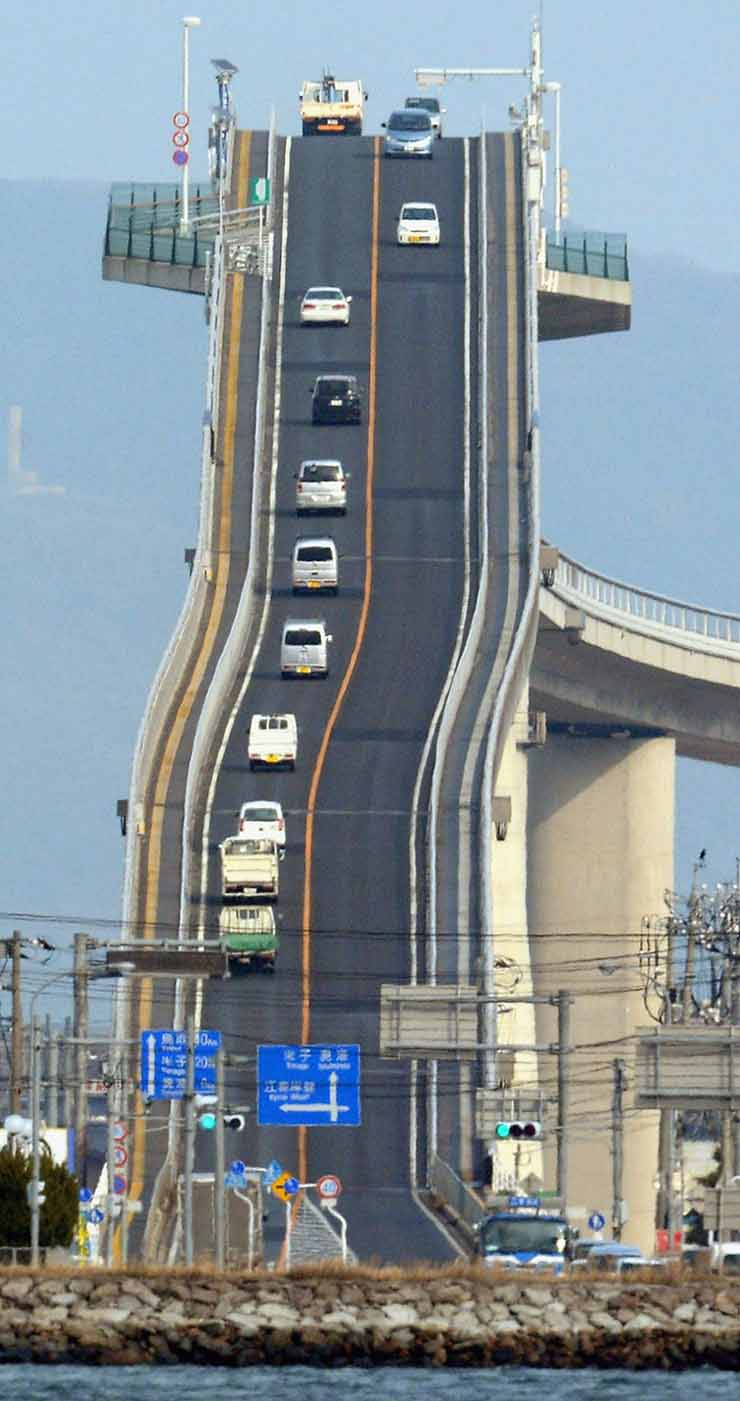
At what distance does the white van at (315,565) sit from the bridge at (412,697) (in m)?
0.89

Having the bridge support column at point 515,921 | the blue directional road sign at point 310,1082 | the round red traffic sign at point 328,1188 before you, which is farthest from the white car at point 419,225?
the round red traffic sign at point 328,1188

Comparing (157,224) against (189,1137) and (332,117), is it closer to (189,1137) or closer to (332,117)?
(332,117)

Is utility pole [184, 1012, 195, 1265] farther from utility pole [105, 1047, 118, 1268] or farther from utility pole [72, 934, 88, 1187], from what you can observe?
utility pole [72, 934, 88, 1187]

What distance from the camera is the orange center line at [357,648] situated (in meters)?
116

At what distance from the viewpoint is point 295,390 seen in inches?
5871

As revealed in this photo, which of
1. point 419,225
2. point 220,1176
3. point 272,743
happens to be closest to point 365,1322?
point 220,1176

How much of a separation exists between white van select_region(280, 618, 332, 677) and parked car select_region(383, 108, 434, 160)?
36.3 meters

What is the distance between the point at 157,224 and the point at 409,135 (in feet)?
42.6

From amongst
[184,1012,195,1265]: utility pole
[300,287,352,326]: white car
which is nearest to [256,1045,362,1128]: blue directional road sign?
[184,1012,195,1265]: utility pole

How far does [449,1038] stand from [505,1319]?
24619 millimetres

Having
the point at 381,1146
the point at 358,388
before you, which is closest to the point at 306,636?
the point at 358,388

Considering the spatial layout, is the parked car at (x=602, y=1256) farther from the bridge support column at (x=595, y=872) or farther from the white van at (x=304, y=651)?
the bridge support column at (x=595, y=872)

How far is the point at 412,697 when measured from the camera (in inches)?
5167

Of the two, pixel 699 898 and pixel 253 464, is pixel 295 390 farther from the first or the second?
pixel 699 898
